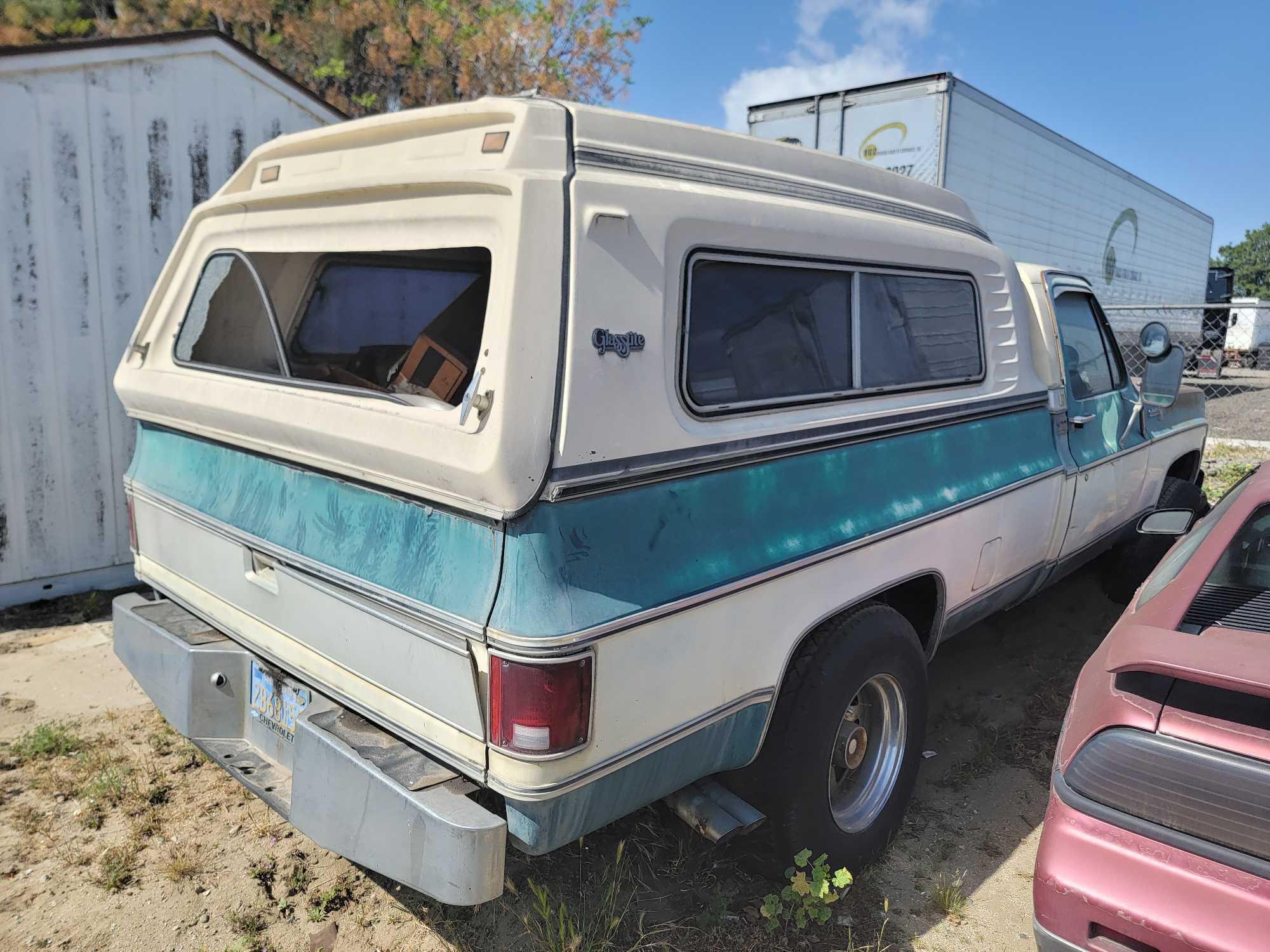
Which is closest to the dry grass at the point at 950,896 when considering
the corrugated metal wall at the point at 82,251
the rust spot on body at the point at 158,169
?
the corrugated metal wall at the point at 82,251

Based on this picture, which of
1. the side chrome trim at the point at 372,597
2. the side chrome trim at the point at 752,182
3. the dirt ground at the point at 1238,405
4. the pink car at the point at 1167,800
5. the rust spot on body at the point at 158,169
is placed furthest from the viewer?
the dirt ground at the point at 1238,405

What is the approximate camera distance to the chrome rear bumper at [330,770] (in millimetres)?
1979

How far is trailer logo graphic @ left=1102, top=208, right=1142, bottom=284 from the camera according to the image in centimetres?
1515

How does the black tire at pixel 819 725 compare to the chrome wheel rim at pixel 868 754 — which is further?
the chrome wheel rim at pixel 868 754

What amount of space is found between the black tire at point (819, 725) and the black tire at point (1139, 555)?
280 cm

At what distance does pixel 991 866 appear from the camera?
306 centimetres

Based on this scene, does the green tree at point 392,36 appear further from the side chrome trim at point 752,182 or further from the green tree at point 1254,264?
the green tree at point 1254,264

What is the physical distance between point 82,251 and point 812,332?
14.6 feet

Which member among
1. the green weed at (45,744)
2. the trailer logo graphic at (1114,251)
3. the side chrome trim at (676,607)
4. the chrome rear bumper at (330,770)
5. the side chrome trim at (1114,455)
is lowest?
the green weed at (45,744)

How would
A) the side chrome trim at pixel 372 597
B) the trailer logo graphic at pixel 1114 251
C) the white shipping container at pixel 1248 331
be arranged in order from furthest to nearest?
the white shipping container at pixel 1248 331
the trailer logo graphic at pixel 1114 251
the side chrome trim at pixel 372 597

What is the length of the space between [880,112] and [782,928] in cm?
936

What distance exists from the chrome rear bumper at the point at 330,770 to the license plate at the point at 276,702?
0.09ft

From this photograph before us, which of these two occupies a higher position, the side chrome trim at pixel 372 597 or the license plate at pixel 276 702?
the side chrome trim at pixel 372 597

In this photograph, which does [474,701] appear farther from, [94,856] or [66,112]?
[66,112]
